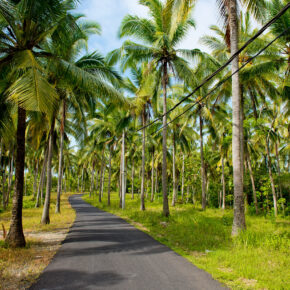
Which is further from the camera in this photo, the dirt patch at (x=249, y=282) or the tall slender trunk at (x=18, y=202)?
the tall slender trunk at (x=18, y=202)

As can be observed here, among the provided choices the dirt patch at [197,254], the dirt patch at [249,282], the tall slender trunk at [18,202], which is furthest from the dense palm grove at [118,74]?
the dirt patch at [249,282]

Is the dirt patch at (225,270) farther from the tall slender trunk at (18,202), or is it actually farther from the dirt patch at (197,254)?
the tall slender trunk at (18,202)

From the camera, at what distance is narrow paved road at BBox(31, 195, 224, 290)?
450 centimetres

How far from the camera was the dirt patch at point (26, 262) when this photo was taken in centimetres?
469

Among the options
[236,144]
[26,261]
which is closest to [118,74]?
[236,144]

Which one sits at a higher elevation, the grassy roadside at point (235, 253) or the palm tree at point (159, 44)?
the palm tree at point (159, 44)

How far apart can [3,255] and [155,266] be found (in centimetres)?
427

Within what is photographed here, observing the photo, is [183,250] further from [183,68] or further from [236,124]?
[183,68]

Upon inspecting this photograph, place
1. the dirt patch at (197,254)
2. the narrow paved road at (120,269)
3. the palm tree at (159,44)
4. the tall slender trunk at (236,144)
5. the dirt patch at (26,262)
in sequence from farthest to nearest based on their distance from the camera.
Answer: the palm tree at (159,44)
the tall slender trunk at (236,144)
the dirt patch at (197,254)
the dirt patch at (26,262)
the narrow paved road at (120,269)

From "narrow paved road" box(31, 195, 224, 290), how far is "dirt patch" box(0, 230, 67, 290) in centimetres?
24

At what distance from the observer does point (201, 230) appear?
10.0 metres

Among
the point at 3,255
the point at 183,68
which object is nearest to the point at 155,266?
the point at 3,255

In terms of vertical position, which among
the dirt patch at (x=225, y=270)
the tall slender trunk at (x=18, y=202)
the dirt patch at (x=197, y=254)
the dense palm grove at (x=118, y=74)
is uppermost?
the dense palm grove at (x=118, y=74)

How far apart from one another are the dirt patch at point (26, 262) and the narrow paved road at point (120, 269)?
0.24 metres
